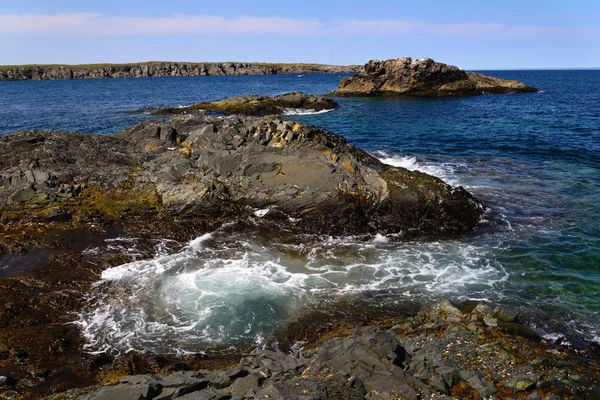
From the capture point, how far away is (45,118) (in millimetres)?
62219

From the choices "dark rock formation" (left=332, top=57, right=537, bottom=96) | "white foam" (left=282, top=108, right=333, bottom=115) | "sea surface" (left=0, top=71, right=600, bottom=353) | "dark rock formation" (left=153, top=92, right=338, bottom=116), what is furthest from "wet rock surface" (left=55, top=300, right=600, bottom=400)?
"dark rock formation" (left=332, top=57, right=537, bottom=96)

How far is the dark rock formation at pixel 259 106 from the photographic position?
6719 cm

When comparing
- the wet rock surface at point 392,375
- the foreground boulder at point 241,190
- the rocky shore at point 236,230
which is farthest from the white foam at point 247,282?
the wet rock surface at point 392,375

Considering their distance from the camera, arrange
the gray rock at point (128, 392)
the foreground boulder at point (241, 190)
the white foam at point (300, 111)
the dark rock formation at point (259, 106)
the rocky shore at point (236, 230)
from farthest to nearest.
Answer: the white foam at point (300, 111) → the dark rock formation at point (259, 106) → the foreground boulder at point (241, 190) → the rocky shore at point (236, 230) → the gray rock at point (128, 392)

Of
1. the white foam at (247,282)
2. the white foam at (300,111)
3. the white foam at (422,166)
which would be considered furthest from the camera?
the white foam at (300,111)

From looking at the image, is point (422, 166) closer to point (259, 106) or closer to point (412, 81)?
point (259, 106)

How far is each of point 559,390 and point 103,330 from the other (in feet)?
46.3

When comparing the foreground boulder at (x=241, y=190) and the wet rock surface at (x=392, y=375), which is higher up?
the foreground boulder at (x=241, y=190)

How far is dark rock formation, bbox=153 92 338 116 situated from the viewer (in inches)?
2645

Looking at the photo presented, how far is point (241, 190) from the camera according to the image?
24.1m

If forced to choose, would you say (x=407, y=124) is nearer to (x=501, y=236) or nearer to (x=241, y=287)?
(x=501, y=236)

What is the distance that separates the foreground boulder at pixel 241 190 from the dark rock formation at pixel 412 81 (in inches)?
3206

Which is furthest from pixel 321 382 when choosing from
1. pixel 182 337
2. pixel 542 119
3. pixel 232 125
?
pixel 542 119

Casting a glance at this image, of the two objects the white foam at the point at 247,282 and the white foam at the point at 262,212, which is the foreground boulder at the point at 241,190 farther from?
the white foam at the point at 247,282
